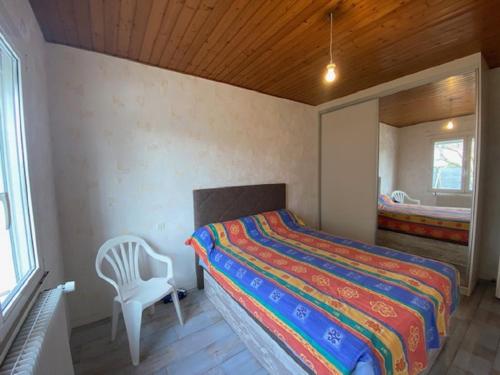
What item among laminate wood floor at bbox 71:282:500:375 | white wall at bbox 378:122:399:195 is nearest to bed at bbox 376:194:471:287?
white wall at bbox 378:122:399:195

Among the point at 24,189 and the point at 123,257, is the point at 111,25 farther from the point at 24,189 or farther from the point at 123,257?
the point at 123,257

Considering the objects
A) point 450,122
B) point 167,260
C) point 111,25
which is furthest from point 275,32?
point 450,122

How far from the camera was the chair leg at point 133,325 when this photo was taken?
150 centimetres

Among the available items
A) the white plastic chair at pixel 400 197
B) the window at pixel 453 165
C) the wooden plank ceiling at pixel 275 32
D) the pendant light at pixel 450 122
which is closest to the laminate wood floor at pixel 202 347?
the window at pixel 453 165

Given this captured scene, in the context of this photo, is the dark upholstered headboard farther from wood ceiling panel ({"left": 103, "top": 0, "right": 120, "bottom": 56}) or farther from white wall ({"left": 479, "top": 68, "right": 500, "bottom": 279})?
white wall ({"left": 479, "top": 68, "right": 500, "bottom": 279})

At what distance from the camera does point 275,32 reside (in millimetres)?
1681

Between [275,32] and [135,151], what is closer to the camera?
[275,32]

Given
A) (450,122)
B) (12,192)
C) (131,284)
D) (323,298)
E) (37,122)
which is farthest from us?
(450,122)

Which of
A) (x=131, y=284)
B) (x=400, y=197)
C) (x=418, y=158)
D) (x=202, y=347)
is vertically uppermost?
(x=418, y=158)

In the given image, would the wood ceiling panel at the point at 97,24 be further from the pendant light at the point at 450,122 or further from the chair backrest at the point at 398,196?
the chair backrest at the point at 398,196

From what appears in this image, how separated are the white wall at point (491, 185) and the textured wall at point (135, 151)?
269cm

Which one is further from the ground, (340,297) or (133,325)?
(340,297)

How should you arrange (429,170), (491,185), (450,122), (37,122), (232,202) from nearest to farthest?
(37,122), (491,185), (232,202), (450,122), (429,170)

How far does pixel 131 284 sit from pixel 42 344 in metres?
1.16
